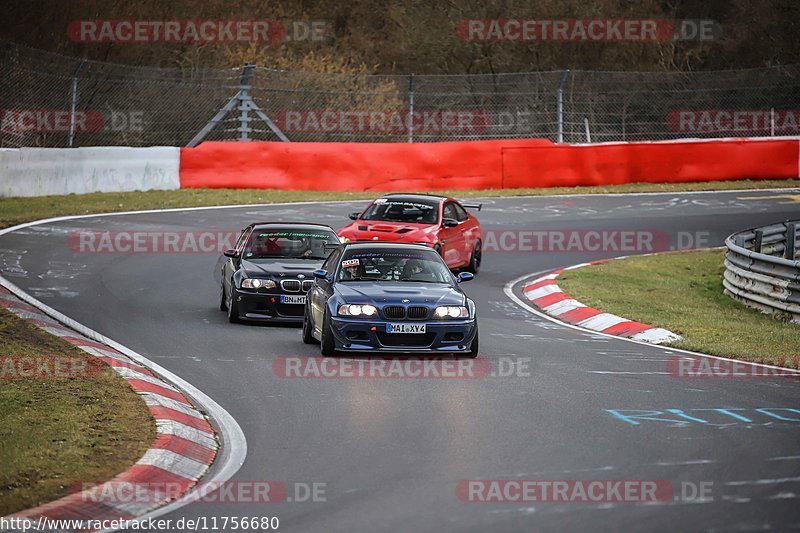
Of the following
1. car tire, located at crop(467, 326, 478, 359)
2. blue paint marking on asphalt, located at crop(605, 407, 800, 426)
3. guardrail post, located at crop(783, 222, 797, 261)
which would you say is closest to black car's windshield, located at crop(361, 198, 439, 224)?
guardrail post, located at crop(783, 222, 797, 261)

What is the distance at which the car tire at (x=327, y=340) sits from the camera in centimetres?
1334

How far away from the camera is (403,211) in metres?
21.4

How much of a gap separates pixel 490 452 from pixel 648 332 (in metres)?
7.26

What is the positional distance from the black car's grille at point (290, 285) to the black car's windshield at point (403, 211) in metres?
5.36

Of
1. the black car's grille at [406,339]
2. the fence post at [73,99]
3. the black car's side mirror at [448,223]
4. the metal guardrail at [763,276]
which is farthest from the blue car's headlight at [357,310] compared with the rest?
the fence post at [73,99]

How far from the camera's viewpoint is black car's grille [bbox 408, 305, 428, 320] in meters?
13.3

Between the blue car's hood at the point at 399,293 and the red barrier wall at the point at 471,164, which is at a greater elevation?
the red barrier wall at the point at 471,164

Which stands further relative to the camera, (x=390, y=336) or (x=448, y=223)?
(x=448, y=223)

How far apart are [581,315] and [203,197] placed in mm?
15022

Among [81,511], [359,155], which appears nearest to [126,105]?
[359,155]

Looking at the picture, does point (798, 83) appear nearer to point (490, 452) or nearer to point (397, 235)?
point (397, 235)

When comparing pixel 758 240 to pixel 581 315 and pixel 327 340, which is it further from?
pixel 327 340

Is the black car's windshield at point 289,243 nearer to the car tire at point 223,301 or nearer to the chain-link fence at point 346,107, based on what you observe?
the car tire at point 223,301

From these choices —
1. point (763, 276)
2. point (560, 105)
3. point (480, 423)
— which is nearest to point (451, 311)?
point (480, 423)
